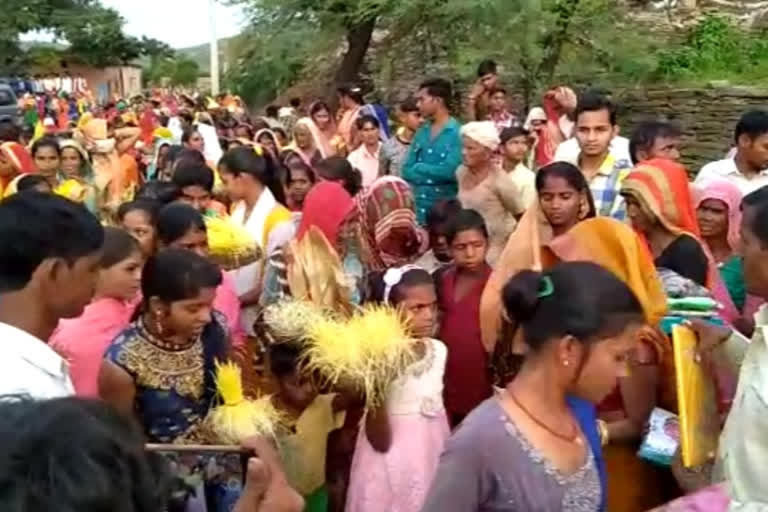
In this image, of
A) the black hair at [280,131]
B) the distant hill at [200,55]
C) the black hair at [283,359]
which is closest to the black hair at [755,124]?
the black hair at [283,359]

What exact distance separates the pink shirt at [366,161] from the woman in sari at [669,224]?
201 inches

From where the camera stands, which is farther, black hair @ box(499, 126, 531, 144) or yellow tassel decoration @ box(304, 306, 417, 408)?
black hair @ box(499, 126, 531, 144)

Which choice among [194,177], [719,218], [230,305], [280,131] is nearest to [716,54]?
[280,131]

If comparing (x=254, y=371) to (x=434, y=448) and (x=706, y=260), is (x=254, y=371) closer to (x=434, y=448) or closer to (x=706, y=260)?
(x=434, y=448)

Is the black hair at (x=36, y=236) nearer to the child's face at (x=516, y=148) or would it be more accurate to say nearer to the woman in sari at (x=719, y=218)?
the woman in sari at (x=719, y=218)

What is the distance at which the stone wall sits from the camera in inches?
534

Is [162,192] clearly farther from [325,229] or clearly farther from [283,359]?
[283,359]

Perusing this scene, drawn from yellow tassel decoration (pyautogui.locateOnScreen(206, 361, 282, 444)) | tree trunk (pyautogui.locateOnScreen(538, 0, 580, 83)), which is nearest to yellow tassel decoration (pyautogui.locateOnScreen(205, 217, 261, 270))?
yellow tassel decoration (pyautogui.locateOnScreen(206, 361, 282, 444))

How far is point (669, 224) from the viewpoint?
15.5ft

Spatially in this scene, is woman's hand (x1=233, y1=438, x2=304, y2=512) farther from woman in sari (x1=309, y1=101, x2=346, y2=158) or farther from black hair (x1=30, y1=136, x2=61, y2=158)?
woman in sari (x1=309, y1=101, x2=346, y2=158)

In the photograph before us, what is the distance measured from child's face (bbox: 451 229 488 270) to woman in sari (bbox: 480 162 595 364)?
0.15 metres

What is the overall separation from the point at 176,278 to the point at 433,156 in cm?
410

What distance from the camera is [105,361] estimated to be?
4105 millimetres

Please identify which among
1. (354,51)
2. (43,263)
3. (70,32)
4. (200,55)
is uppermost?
(43,263)
